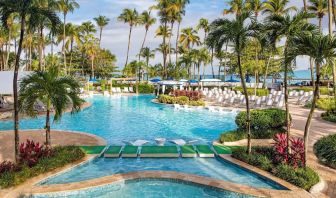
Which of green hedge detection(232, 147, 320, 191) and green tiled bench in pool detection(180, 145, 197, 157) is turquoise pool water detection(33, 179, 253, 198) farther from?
green tiled bench in pool detection(180, 145, 197, 157)

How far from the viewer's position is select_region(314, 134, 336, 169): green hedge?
33.2ft

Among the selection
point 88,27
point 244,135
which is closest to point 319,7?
point 244,135

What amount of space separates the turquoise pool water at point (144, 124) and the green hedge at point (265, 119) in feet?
7.06

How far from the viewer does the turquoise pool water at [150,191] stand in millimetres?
8281

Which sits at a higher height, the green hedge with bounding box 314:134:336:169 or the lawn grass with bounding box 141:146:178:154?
the green hedge with bounding box 314:134:336:169

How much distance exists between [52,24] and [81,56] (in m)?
63.9

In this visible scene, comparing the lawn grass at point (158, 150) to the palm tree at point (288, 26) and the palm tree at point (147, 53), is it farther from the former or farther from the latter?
the palm tree at point (147, 53)

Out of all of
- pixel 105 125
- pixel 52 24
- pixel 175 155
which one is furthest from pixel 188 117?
pixel 52 24

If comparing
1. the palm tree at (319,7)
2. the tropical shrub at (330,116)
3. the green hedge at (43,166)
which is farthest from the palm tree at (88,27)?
the green hedge at (43,166)

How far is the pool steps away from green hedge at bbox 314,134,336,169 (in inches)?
128

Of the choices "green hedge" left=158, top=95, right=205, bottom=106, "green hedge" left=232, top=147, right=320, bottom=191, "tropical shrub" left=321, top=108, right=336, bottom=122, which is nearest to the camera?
"green hedge" left=232, top=147, right=320, bottom=191

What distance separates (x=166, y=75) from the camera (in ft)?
166

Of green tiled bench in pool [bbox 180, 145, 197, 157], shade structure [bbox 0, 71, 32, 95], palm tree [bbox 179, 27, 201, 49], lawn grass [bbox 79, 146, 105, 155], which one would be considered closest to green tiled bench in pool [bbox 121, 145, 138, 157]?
lawn grass [bbox 79, 146, 105, 155]

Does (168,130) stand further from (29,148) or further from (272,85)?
(272,85)
